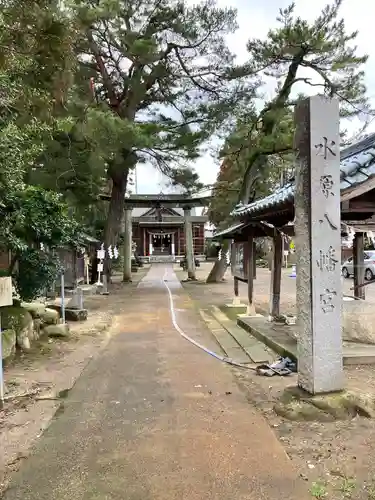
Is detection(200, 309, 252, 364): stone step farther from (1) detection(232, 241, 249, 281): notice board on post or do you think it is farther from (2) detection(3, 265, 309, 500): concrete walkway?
(1) detection(232, 241, 249, 281): notice board on post

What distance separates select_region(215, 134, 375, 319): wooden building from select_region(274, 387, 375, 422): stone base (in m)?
1.72

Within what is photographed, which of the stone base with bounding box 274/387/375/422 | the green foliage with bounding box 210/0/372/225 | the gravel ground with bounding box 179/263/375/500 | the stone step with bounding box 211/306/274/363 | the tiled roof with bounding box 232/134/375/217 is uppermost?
the green foliage with bounding box 210/0/372/225

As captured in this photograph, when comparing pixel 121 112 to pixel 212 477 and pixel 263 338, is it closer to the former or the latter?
pixel 263 338

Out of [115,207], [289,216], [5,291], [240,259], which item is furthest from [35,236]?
[115,207]

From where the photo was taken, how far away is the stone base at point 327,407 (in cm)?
461

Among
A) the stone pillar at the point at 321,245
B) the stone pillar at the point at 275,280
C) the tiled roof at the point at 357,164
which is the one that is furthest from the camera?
the stone pillar at the point at 275,280

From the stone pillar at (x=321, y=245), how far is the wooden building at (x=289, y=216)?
342mm

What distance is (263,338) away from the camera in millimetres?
8867

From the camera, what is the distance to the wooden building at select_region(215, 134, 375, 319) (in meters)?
5.87

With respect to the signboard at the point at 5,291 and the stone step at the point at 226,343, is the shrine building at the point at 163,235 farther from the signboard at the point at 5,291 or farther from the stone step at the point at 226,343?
the signboard at the point at 5,291

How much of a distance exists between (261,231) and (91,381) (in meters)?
6.55


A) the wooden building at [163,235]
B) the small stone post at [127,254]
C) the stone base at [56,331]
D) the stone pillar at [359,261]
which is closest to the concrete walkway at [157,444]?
the stone base at [56,331]

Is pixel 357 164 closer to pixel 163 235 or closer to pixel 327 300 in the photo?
pixel 327 300

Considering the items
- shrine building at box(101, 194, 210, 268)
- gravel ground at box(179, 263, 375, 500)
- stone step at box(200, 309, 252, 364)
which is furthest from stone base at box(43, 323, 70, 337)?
shrine building at box(101, 194, 210, 268)
